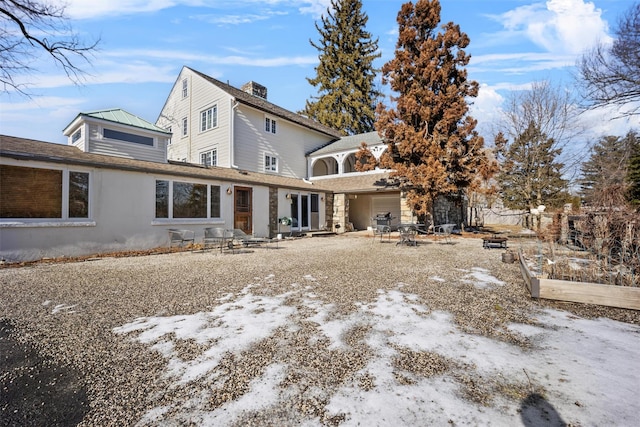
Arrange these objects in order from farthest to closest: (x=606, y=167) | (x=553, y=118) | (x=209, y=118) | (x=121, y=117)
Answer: (x=606, y=167)
(x=209, y=118)
(x=553, y=118)
(x=121, y=117)

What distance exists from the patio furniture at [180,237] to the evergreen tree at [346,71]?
70.6 ft

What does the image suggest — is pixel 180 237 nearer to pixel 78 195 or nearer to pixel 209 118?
pixel 78 195

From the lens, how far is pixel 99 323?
3525mm

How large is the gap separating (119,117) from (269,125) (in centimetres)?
806

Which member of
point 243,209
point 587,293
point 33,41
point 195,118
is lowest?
point 587,293

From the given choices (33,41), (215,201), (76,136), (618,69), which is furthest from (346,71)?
(33,41)

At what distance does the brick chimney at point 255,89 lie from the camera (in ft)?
67.4

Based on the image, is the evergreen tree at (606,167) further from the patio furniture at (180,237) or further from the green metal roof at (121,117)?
the green metal roof at (121,117)

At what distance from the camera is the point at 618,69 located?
10.3 meters

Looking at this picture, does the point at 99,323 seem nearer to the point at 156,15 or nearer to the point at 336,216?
the point at 156,15

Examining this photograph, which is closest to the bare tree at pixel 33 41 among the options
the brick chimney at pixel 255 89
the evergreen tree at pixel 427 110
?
the brick chimney at pixel 255 89

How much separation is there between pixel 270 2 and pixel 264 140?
9.64 metres

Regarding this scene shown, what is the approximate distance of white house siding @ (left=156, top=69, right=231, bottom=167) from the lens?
16.1 meters

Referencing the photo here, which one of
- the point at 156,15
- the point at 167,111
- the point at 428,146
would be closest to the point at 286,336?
the point at 156,15
